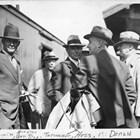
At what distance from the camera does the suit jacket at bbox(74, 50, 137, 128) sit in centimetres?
364

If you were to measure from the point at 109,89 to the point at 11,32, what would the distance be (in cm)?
144

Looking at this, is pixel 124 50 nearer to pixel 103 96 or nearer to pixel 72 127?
pixel 103 96

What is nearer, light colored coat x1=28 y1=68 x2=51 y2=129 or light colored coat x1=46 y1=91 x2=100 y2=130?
light colored coat x1=46 y1=91 x2=100 y2=130

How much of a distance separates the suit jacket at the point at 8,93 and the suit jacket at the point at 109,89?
30.9 inches

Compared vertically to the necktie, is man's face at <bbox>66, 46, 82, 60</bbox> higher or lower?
higher

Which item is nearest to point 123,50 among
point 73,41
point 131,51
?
point 131,51

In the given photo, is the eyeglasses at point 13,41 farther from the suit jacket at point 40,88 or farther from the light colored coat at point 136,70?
the light colored coat at point 136,70

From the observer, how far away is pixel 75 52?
Answer: 3.80 meters

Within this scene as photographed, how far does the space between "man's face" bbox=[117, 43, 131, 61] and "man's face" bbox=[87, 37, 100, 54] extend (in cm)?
29

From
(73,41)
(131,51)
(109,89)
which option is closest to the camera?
(109,89)

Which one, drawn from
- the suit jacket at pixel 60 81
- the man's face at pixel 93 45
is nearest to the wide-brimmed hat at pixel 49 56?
the suit jacket at pixel 60 81

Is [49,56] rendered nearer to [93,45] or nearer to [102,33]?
[93,45]

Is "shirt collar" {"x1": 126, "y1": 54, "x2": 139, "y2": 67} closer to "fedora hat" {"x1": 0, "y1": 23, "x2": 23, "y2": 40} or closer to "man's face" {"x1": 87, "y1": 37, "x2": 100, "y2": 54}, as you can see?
"man's face" {"x1": 87, "y1": 37, "x2": 100, "y2": 54}

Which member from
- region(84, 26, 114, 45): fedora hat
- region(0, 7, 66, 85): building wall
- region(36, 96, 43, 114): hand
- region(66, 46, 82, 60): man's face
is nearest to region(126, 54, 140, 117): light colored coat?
region(84, 26, 114, 45): fedora hat
